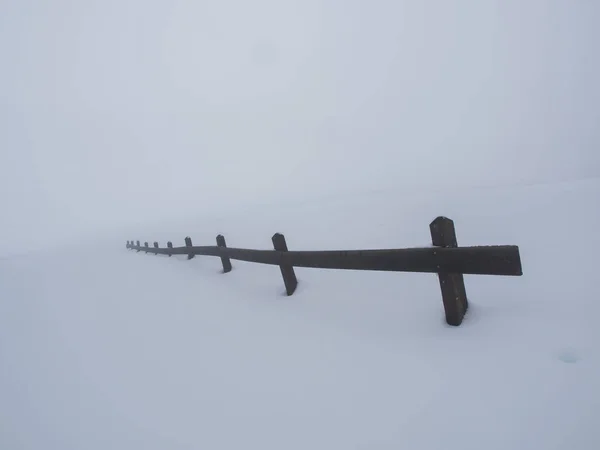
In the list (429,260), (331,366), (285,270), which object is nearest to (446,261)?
(429,260)

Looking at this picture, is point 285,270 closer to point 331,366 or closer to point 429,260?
point 331,366

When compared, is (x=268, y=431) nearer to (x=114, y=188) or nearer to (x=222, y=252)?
(x=222, y=252)

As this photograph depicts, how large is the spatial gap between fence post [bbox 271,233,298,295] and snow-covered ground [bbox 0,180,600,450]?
134mm

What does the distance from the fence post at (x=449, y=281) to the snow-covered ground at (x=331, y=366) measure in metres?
0.12

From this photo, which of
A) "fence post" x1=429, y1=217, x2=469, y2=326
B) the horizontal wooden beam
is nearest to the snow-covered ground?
"fence post" x1=429, y1=217, x2=469, y2=326

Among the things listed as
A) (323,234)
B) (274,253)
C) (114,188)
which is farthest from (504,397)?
(114,188)

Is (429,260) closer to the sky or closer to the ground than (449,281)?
closer to the sky

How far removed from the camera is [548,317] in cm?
224

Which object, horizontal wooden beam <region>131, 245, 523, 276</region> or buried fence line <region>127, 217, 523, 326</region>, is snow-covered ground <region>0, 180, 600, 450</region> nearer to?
buried fence line <region>127, 217, 523, 326</region>

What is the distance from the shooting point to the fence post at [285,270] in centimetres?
379

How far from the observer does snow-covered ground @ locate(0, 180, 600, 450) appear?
1.61 m

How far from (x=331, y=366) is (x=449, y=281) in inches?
44.5

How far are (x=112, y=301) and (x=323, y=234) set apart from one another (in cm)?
520

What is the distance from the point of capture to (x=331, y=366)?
2.32 m
